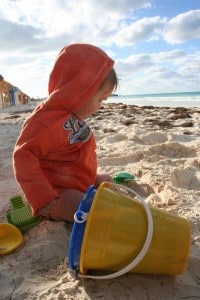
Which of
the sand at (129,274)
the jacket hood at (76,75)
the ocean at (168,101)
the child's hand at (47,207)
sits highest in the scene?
the jacket hood at (76,75)

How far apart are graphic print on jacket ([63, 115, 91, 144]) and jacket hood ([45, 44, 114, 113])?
6 centimetres

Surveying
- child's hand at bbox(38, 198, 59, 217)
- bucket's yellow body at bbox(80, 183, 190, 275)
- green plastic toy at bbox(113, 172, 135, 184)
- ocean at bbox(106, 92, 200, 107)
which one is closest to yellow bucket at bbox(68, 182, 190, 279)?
bucket's yellow body at bbox(80, 183, 190, 275)

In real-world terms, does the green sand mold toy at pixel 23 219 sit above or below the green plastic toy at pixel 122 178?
below

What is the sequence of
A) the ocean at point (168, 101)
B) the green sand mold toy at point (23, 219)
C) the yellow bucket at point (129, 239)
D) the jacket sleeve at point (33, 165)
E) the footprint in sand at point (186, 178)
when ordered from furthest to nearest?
the ocean at point (168, 101) → the footprint in sand at point (186, 178) → the green sand mold toy at point (23, 219) → the jacket sleeve at point (33, 165) → the yellow bucket at point (129, 239)

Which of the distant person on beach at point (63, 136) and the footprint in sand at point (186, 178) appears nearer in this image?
the distant person on beach at point (63, 136)

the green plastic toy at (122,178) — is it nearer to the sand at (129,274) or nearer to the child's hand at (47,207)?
the sand at (129,274)

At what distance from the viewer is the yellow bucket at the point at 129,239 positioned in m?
1.17

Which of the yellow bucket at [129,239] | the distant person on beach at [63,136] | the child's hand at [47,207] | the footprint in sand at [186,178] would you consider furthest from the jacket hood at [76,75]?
the footprint in sand at [186,178]

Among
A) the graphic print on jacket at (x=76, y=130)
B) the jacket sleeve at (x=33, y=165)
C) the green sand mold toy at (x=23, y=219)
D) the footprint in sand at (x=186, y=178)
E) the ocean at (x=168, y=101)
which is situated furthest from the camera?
the ocean at (x=168, y=101)

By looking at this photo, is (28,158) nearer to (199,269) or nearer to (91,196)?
(91,196)

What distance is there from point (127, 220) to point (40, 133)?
0.71m

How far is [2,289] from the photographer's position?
125 cm

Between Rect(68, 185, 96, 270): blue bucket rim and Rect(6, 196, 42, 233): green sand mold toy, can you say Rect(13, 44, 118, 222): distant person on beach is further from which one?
Rect(68, 185, 96, 270): blue bucket rim

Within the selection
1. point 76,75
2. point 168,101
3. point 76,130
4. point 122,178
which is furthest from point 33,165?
point 168,101
